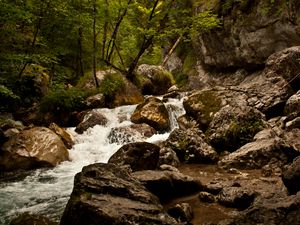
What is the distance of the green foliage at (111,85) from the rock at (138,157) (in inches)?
328

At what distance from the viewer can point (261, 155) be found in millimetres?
8398

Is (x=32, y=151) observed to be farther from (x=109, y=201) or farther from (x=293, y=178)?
(x=293, y=178)

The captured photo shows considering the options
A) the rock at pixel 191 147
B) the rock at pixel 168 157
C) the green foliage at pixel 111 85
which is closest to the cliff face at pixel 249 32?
the green foliage at pixel 111 85

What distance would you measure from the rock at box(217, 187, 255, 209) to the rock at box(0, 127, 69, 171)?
18.9ft

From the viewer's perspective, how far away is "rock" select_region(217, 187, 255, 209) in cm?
590

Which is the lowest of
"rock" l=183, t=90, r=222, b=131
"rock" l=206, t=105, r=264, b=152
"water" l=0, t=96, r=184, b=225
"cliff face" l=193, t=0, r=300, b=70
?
"water" l=0, t=96, r=184, b=225


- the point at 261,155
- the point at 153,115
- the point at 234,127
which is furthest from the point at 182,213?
the point at 153,115

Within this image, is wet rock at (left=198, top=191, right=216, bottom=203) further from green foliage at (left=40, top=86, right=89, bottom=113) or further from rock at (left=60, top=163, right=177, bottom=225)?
green foliage at (left=40, top=86, right=89, bottom=113)

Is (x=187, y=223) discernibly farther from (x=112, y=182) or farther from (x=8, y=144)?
(x=8, y=144)

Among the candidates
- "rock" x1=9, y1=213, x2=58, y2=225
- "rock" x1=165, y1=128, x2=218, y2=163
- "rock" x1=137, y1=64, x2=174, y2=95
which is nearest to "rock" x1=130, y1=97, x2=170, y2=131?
"rock" x1=165, y1=128, x2=218, y2=163

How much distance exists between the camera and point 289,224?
360cm

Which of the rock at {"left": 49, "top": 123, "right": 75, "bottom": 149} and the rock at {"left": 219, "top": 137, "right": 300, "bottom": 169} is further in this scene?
the rock at {"left": 49, "top": 123, "right": 75, "bottom": 149}

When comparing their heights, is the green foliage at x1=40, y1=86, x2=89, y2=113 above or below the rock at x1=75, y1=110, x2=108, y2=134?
above

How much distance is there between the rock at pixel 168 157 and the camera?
9328mm
